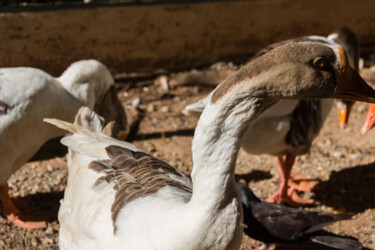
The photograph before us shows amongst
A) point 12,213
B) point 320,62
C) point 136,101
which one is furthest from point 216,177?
point 136,101

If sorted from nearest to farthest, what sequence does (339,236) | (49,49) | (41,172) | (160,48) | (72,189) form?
(72,189)
(339,236)
(41,172)
(49,49)
(160,48)

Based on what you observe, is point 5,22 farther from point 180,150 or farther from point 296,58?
point 296,58

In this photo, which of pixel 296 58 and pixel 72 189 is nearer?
pixel 296 58

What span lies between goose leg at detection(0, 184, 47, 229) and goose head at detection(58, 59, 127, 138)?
35.6 inches

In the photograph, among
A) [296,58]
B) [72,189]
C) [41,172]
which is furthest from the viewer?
[41,172]

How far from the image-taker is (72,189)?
2764mm

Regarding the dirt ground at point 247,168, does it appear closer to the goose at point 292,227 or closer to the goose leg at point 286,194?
the goose leg at point 286,194

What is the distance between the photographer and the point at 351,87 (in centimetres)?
184

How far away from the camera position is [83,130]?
2.93 m

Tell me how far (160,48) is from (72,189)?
133 inches

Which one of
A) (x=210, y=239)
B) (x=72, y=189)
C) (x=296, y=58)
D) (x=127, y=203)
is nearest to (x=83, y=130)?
(x=72, y=189)

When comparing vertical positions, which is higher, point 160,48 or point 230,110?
point 230,110

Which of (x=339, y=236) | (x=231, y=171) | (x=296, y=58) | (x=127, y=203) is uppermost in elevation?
(x=296, y=58)

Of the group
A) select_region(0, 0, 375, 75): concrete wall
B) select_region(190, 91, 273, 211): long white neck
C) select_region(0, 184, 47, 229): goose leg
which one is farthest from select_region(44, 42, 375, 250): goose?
select_region(0, 0, 375, 75): concrete wall
